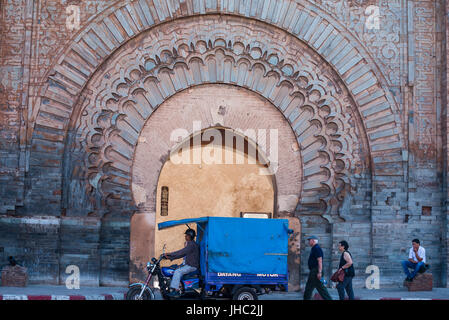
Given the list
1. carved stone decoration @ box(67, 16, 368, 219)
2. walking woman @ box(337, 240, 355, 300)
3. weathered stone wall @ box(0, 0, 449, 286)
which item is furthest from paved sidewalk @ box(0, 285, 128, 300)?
walking woman @ box(337, 240, 355, 300)

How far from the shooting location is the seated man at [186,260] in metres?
9.28

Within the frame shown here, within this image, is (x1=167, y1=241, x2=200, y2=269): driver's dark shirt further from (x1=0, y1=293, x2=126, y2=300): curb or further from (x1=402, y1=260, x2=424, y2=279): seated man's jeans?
(x1=402, y1=260, x2=424, y2=279): seated man's jeans

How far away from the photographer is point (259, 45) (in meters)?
12.1

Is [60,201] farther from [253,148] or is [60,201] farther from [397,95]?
[397,95]

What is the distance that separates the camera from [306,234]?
11.9m

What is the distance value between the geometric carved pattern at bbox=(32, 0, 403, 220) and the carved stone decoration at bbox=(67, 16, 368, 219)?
0.02 m

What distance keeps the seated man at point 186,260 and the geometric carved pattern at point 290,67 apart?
2652 mm

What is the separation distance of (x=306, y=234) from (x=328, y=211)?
57cm

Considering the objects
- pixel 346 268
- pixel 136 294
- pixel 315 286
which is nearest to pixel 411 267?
pixel 346 268

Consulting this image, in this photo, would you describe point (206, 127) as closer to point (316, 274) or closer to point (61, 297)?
point (316, 274)

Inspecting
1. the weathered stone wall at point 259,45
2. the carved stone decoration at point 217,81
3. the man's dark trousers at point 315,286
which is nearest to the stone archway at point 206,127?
the carved stone decoration at point 217,81

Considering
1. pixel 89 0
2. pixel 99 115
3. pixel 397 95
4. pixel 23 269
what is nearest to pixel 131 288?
pixel 23 269

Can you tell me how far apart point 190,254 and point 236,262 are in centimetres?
66

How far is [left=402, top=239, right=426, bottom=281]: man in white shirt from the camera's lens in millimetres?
11375
